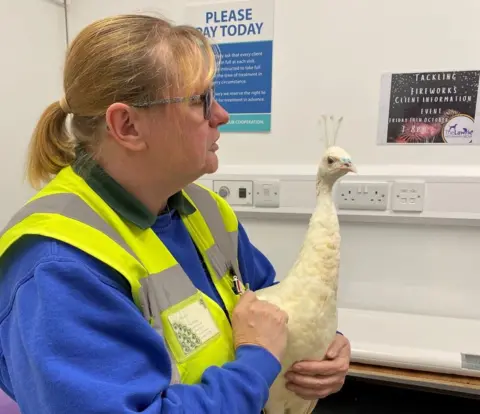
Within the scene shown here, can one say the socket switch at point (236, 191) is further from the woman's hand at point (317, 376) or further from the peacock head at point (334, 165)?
the woman's hand at point (317, 376)

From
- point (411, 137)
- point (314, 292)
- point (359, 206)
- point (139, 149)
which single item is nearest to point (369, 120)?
point (411, 137)

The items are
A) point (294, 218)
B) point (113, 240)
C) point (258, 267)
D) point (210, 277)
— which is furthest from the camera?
point (294, 218)

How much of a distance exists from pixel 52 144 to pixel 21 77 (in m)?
0.94

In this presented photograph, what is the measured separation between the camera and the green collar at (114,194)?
2.26ft

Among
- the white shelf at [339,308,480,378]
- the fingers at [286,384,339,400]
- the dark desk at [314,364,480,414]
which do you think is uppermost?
the fingers at [286,384,339,400]

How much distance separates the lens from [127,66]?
0.65m

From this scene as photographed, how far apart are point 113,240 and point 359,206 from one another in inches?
39.7

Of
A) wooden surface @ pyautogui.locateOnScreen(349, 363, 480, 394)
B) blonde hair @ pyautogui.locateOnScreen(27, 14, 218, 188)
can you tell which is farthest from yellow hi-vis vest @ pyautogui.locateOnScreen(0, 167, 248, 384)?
wooden surface @ pyautogui.locateOnScreen(349, 363, 480, 394)

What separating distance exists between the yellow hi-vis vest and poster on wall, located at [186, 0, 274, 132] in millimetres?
957

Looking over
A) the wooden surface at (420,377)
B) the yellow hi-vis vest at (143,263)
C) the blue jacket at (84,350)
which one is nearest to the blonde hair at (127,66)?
the yellow hi-vis vest at (143,263)

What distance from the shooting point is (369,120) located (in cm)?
148

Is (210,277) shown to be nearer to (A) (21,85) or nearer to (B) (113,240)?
(B) (113,240)

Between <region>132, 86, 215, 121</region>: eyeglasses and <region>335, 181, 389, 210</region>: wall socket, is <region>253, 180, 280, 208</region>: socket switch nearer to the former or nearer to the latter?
<region>335, 181, 389, 210</region>: wall socket

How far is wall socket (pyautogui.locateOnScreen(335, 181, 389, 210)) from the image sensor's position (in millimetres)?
1436
